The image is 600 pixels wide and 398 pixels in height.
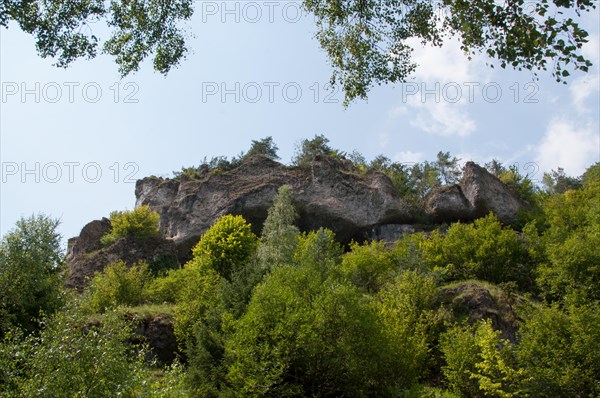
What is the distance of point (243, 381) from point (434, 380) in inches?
372

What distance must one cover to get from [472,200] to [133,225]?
26.6 meters

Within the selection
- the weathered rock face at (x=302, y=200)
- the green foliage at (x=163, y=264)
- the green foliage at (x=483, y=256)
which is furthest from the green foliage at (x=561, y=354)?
the green foliage at (x=163, y=264)

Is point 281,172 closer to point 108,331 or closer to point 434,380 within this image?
point 434,380

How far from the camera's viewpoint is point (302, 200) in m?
42.6

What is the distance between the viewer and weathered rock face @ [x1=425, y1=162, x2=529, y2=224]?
43.5 meters

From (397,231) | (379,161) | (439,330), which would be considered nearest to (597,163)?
(379,161)

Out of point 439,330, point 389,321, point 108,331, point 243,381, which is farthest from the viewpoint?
point 439,330

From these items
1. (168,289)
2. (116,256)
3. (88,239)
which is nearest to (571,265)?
(168,289)

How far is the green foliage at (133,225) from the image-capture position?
138 ft

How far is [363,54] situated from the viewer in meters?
9.88

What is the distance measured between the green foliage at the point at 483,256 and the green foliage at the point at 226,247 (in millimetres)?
10642

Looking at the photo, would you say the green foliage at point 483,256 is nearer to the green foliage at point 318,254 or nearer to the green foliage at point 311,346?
the green foliage at point 318,254

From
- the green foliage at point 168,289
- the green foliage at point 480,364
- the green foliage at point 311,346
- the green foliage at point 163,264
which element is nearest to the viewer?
the green foliage at point 311,346

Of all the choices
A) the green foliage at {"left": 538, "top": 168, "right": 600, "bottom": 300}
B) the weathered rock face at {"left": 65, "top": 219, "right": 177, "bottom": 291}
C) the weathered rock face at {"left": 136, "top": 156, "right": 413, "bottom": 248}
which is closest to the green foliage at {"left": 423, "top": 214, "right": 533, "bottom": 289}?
the green foliage at {"left": 538, "top": 168, "right": 600, "bottom": 300}
